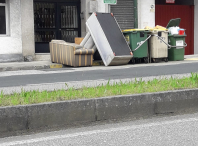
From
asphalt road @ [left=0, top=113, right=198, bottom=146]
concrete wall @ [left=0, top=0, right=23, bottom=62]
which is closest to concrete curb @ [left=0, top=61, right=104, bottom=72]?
concrete wall @ [left=0, top=0, right=23, bottom=62]

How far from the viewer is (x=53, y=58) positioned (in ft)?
50.4

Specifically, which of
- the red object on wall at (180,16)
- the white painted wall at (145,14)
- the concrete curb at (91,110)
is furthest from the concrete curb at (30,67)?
the concrete curb at (91,110)

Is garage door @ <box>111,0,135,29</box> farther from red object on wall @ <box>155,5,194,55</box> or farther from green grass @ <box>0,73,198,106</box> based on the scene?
green grass @ <box>0,73,198,106</box>

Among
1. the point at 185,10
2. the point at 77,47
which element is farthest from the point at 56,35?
the point at 185,10

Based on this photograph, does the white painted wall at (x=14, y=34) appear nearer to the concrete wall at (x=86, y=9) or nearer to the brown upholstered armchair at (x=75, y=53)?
the brown upholstered armchair at (x=75, y=53)

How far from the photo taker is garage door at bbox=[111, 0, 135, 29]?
18859 millimetres

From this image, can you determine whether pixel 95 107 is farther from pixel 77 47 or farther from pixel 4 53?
pixel 4 53

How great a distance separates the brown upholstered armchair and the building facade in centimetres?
244

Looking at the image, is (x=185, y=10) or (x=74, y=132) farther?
(x=185, y=10)

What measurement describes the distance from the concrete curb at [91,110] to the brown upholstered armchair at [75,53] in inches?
315

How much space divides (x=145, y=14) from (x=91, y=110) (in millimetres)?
14406

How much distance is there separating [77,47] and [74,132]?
9.02 meters

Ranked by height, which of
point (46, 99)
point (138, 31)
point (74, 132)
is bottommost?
point (74, 132)

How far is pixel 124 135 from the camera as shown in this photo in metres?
4.77
